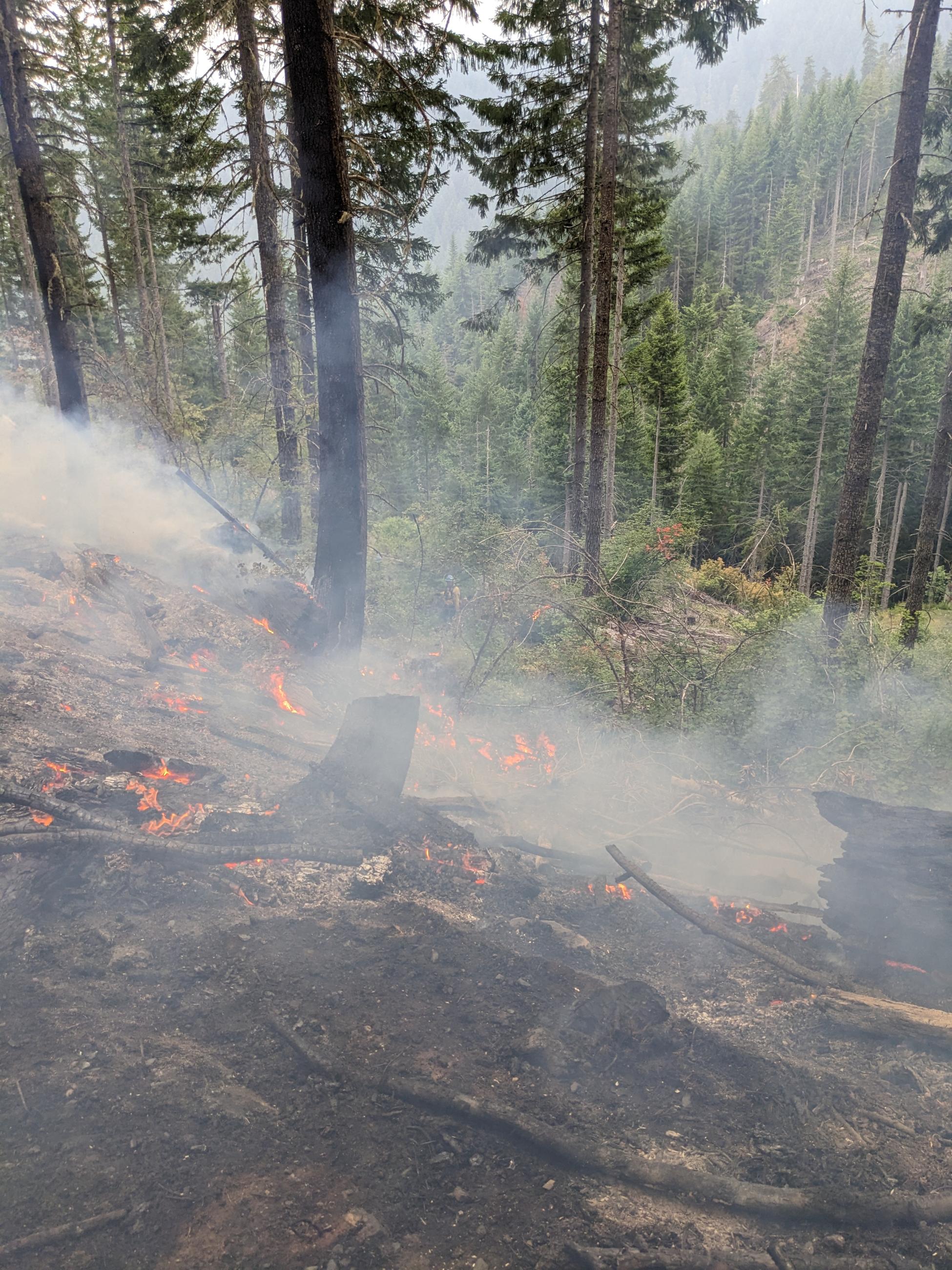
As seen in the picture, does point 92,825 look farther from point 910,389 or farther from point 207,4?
point 910,389

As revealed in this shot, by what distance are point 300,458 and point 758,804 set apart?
11.9m

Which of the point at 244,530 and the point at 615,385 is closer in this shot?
the point at 244,530

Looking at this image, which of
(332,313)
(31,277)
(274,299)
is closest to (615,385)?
(274,299)

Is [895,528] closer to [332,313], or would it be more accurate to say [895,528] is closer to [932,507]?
[932,507]

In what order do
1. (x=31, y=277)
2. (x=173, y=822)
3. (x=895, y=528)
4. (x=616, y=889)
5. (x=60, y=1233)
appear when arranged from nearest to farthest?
(x=60, y=1233) < (x=173, y=822) < (x=616, y=889) < (x=31, y=277) < (x=895, y=528)

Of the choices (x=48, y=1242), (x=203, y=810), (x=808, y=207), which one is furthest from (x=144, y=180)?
(x=808, y=207)

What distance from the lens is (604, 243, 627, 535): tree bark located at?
1886cm

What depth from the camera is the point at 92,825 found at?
19.1 feet

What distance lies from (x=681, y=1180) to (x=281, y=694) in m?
8.01

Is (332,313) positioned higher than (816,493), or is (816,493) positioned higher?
(332,313)

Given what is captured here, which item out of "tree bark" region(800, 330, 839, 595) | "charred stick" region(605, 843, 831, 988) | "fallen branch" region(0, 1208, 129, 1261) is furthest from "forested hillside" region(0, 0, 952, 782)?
"fallen branch" region(0, 1208, 129, 1261)

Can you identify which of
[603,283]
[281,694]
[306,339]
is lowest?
[281,694]

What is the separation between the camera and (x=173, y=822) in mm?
6355

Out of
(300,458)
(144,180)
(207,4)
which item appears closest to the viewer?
(207,4)
